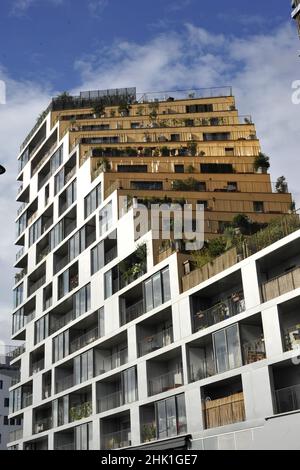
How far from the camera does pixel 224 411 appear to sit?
33.8 m

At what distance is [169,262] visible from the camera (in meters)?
40.3

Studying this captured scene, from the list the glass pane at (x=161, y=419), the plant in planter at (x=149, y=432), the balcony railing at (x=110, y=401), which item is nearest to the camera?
the glass pane at (x=161, y=419)

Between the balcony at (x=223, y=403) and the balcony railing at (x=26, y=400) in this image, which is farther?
the balcony railing at (x=26, y=400)

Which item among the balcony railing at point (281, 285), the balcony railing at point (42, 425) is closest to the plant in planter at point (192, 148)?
the balcony railing at point (42, 425)

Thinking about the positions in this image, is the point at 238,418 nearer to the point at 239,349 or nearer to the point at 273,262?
the point at 239,349

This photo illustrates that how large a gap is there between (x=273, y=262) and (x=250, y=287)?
1.90m

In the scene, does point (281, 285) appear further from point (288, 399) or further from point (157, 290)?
point (157, 290)

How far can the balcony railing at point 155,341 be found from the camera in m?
40.1

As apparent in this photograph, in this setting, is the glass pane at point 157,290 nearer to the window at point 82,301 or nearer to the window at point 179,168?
the window at point 82,301

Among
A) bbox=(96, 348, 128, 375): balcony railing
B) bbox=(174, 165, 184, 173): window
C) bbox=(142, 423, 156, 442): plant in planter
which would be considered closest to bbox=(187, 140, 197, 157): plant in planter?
bbox=(174, 165, 184, 173): window

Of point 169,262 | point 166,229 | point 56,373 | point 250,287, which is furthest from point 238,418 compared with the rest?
point 56,373

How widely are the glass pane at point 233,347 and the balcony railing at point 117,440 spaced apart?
10611 millimetres

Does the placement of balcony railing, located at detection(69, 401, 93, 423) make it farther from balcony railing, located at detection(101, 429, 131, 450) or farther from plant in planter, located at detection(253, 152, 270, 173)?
plant in planter, located at detection(253, 152, 270, 173)

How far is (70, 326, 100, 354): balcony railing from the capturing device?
161ft
